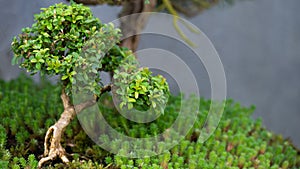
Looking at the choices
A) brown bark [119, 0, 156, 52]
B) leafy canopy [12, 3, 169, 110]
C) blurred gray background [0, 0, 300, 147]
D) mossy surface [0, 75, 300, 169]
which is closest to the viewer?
leafy canopy [12, 3, 169, 110]

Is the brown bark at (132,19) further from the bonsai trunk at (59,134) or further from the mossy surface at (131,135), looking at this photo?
the bonsai trunk at (59,134)

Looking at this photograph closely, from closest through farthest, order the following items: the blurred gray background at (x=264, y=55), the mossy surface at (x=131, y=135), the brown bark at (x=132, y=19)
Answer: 1. the mossy surface at (x=131, y=135)
2. the brown bark at (x=132, y=19)
3. the blurred gray background at (x=264, y=55)

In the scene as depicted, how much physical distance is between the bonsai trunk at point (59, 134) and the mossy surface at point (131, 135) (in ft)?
0.09

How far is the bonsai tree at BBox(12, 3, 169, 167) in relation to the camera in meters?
1.36

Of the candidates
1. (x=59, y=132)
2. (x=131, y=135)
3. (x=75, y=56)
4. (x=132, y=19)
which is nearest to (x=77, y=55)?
(x=75, y=56)

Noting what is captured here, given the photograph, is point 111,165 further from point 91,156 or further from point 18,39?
point 18,39

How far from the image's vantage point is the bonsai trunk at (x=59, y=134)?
146cm

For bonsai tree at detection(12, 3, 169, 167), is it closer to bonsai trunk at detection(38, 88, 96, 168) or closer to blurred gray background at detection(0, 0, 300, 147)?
bonsai trunk at detection(38, 88, 96, 168)

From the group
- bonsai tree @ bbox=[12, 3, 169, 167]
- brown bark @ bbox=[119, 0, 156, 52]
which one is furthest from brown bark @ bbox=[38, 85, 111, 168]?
brown bark @ bbox=[119, 0, 156, 52]

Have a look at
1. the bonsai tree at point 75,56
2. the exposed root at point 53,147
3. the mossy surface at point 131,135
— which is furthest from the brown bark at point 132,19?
the exposed root at point 53,147

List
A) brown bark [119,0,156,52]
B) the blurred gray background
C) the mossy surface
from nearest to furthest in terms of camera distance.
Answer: the mossy surface → brown bark [119,0,156,52] → the blurred gray background

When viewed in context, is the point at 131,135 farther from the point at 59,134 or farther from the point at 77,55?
the point at 77,55

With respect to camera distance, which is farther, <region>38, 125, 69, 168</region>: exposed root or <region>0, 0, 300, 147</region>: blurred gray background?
<region>0, 0, 300, 147</region>: blurred gray background

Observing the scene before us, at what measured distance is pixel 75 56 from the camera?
4.46 feet
